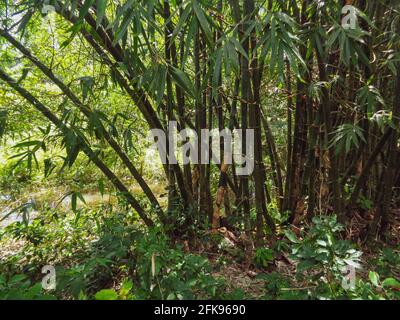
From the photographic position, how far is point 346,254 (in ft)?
3.98

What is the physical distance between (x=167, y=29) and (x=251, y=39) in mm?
630

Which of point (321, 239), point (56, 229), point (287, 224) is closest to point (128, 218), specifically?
point (56, 229)

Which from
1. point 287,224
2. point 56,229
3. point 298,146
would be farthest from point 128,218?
point 298,146

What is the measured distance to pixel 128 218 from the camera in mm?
2537

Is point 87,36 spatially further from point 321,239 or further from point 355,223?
point 355,223

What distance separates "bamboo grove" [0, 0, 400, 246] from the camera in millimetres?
1461

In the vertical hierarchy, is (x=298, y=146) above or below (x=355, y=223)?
above

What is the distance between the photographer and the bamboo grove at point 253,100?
1461 millimetres

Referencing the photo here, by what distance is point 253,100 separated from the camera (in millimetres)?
1725

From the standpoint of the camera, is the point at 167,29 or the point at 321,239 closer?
the point at 321,239

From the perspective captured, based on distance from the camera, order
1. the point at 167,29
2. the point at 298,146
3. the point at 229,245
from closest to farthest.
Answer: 1. the point at 167,29
2. the point at 229,245
3. the point at 298,146
